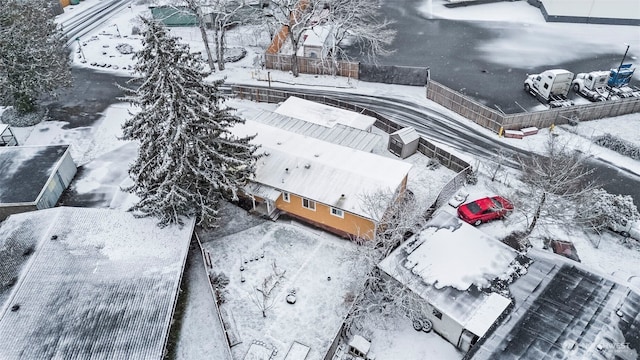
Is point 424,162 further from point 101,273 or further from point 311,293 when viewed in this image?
point 101,273

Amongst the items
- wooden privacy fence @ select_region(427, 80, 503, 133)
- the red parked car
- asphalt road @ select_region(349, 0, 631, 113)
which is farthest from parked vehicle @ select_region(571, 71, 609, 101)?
the red parked car

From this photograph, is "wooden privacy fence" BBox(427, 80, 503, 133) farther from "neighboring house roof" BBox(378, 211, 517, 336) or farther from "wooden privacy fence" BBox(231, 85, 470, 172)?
"neighboring house roof" BBox(378, 211, 517, 336)

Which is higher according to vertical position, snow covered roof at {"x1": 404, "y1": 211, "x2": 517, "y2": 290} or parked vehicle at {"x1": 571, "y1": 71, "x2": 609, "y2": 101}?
parked vehicle at {"x1": 571, "y1": 71, "x2": 609, "y2": 101}

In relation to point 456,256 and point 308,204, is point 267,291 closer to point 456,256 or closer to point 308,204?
point 308,204

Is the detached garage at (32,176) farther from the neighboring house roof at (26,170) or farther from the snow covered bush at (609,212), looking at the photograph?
the snow covered bush at (609,212)

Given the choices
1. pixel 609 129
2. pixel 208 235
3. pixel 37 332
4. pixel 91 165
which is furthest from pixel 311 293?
pixel 609 129

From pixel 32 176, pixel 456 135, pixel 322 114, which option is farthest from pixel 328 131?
pixel 32 176

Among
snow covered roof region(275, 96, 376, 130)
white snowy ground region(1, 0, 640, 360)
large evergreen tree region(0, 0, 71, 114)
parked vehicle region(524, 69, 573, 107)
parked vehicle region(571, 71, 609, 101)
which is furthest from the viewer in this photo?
parked vehicle region(571, 71, 609, 101)
